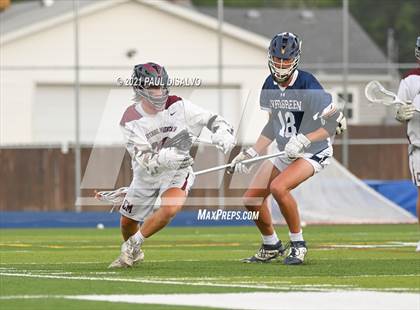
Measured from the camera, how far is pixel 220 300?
922 centimetres

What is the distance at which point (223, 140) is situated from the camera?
39.2ft

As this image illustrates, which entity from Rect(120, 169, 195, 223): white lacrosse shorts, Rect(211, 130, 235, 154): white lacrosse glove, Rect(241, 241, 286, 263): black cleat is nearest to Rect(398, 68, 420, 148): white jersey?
Rect(241, 241, 286, 263): black cleat

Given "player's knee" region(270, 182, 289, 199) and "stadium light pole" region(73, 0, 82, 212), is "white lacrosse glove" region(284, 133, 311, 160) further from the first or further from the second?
"stadium light pole" region(73, 0, 82, 212)

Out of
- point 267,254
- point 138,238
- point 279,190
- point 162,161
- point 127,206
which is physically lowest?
point 267,254

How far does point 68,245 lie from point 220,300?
7.80 metres

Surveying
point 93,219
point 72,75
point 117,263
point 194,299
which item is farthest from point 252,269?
point 72,75

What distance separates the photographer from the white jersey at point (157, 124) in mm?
12145

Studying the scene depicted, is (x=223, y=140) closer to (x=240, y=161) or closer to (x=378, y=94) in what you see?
(x=240, y=161)

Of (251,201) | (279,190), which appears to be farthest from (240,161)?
(279,190)

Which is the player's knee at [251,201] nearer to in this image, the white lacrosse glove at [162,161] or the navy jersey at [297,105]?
the navy jersey at [297,105]

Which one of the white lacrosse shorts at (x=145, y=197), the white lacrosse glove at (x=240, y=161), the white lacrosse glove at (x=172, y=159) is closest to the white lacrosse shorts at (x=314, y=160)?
the white lacrosse glove at (x=240, y=161)

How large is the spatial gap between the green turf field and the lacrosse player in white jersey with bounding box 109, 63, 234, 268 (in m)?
0.45

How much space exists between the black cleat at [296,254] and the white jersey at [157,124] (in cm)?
140

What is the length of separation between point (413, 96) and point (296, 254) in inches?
133
